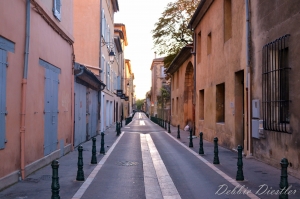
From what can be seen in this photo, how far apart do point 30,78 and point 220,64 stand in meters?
10.5

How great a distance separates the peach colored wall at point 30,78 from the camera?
8.23 metres

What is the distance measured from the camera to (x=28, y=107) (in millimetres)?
9641

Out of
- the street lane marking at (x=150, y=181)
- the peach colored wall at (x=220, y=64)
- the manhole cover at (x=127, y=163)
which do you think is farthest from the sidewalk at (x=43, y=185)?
the peach colored wall at (x=220, y=64)

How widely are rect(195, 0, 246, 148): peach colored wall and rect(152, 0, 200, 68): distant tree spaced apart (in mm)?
14126

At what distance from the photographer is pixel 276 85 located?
A: 10859mm

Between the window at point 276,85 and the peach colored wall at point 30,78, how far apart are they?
21.8 ft

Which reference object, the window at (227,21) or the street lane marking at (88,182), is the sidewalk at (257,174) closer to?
the street lane marking at (88,182)

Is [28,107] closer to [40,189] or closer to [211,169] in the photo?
[40,189]

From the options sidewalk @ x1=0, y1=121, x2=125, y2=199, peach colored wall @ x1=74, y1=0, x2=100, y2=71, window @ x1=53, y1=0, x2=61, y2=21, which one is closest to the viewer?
sidewalk @ x1=0, y1=121, x2=125, y2=199

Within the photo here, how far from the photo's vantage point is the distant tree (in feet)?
124

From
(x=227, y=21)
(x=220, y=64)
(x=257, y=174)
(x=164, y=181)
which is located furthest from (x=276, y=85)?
(x=220, y=64)

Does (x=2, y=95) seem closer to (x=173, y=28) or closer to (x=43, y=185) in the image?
(x=43, y=185)

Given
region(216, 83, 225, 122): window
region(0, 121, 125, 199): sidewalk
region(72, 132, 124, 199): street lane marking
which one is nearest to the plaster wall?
region(72, 132, 124, 199): street lane marking

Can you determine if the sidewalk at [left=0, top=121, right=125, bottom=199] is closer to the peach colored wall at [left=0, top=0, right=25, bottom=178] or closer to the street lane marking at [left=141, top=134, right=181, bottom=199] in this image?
the peach colored wall at [left=0, top=0, right=25, bottom=178]
